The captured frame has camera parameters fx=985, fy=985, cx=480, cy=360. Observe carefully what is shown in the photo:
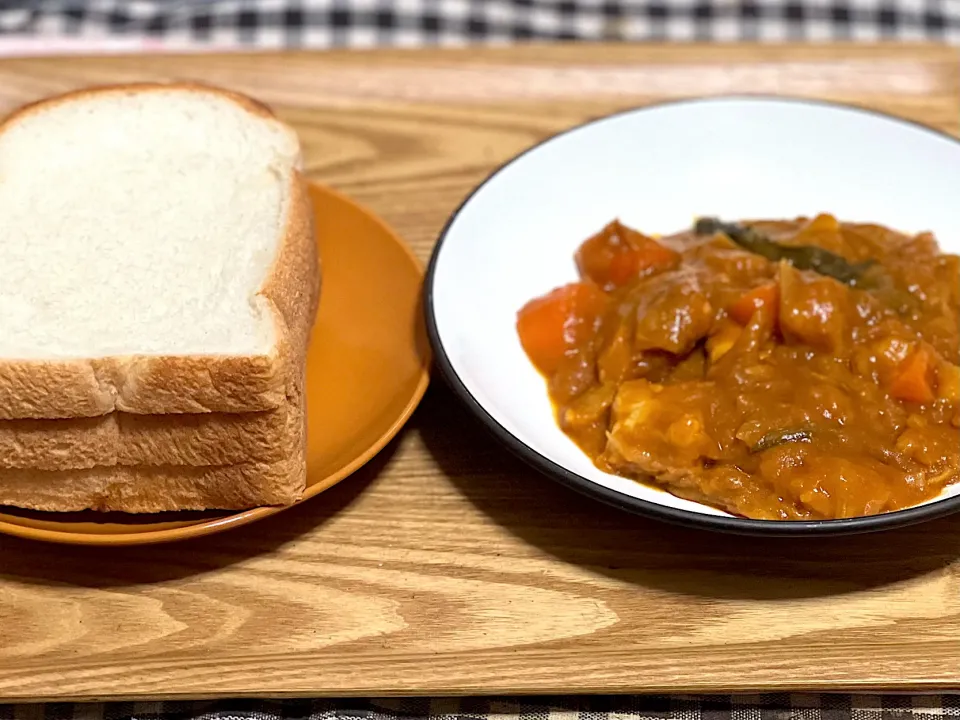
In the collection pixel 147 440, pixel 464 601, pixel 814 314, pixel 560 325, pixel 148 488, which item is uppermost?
pixel 814 314

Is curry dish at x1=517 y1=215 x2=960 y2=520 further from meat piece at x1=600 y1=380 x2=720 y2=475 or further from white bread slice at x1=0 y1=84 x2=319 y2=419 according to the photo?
white bread slice at x1=0 y1=84 x2=319 y2=419

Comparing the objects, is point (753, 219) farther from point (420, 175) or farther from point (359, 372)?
point (359, 372)

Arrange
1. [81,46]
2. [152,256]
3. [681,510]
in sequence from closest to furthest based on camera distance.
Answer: [681,510], [152,256], [81,46]

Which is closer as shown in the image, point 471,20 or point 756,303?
point 756,303

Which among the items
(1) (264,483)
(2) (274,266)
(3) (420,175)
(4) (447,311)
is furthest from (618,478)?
(3) (420,175)

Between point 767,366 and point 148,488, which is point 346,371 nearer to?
point 148,488

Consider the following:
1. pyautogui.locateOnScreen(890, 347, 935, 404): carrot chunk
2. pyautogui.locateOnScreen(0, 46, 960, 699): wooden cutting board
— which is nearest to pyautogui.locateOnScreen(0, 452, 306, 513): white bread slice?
pyautogui.locateOnScreen(0, 46, 960, 699): wooden cutting board

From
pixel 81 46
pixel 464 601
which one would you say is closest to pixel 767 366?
pixel 464 601
